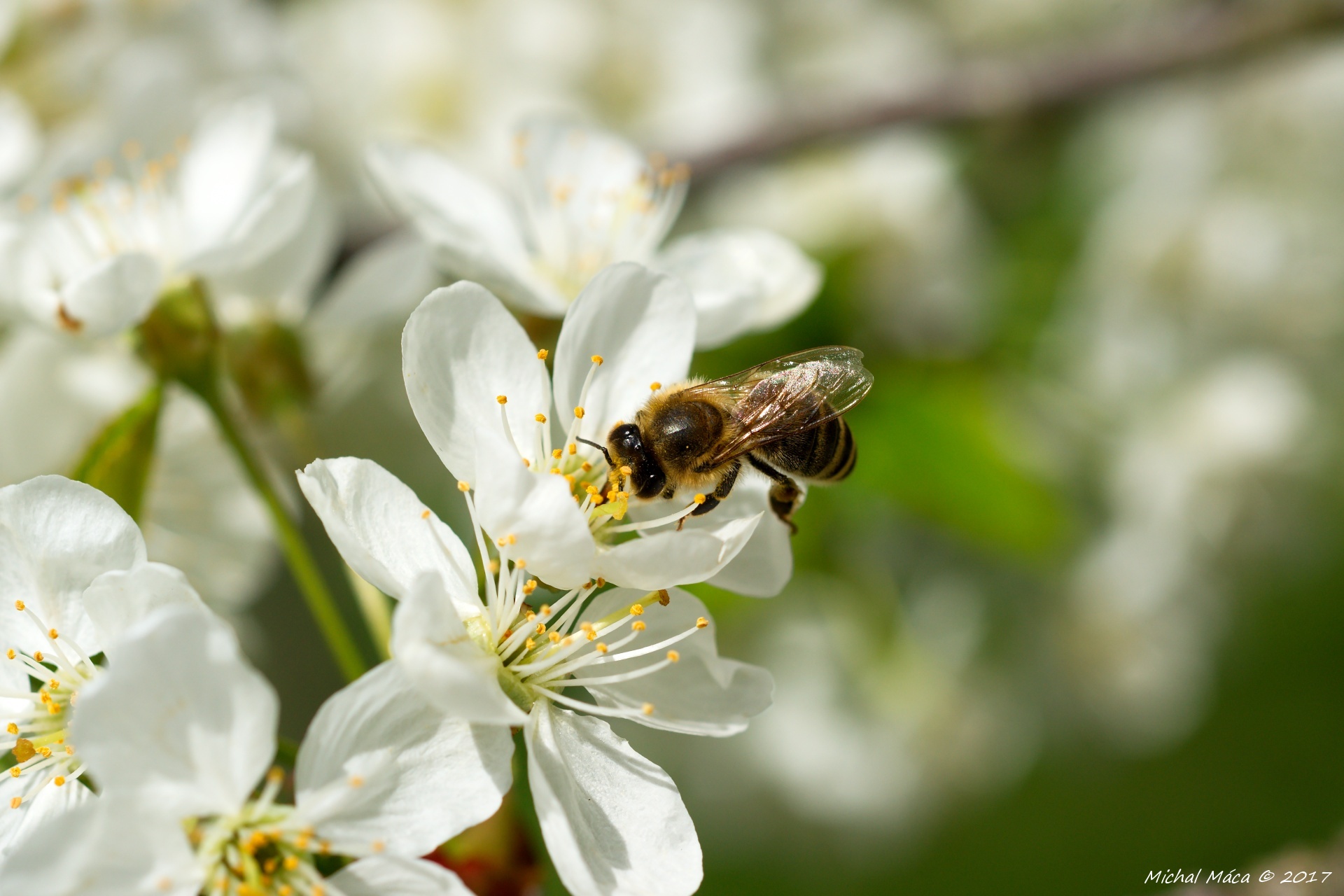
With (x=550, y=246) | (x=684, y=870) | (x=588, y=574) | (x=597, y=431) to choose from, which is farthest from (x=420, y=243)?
(x=684, y=870)

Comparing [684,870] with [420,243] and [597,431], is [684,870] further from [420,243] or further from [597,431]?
[420,243]

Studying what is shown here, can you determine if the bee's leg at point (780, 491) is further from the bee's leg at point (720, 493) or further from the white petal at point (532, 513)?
the white petal at point (532, 513)

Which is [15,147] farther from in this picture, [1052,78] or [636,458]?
[1052,78]

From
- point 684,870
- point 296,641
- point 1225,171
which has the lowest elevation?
point 296,641

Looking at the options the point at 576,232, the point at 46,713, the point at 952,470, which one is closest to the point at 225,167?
the point at 576,232

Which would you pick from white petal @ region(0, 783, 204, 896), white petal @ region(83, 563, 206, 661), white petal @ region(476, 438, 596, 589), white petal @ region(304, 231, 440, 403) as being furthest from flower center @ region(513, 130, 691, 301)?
white petal @ region(0, 783, 204, 896)

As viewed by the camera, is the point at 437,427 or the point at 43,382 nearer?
the point at 437,427

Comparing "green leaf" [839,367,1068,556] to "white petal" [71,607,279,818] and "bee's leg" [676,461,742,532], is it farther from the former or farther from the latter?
"white petal" [71,607,279,818]
